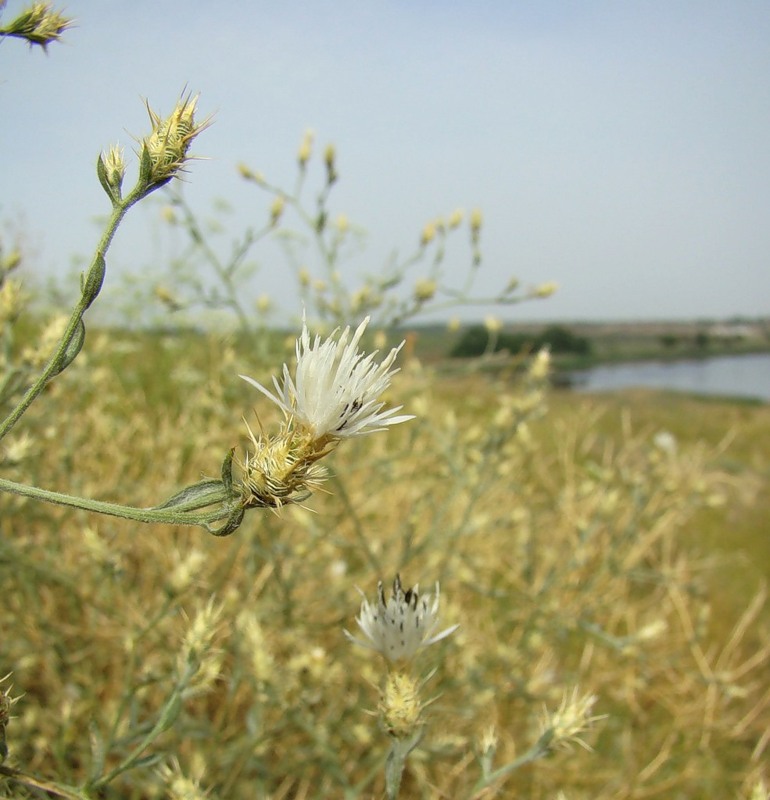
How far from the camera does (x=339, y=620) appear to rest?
1.72m

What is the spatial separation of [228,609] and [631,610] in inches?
81.2

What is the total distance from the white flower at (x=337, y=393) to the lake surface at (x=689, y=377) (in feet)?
44.8

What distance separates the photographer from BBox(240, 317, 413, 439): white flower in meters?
0.64

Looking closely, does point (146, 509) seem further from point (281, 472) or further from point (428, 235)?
point (428, 235)

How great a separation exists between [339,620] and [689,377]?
1934cm

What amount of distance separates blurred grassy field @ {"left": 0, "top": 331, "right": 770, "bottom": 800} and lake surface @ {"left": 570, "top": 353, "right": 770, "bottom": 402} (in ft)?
36.0

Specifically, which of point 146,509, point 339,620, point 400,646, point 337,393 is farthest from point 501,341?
point 146,509

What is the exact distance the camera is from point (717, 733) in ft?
9.83

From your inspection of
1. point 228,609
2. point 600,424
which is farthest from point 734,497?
point 228,609

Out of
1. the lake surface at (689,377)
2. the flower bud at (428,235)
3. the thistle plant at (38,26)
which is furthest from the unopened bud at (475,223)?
the lake surface at (689,377)

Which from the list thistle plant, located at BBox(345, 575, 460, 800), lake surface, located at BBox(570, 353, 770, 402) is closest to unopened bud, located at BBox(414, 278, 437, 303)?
thistle plant, located at BBox(345, 575, 460, 800)

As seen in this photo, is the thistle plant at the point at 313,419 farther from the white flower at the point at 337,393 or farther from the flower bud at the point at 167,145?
the flower bud at the point at 167,145

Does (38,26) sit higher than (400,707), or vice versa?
(38,26)

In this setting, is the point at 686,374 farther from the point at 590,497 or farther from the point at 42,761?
the point at 42,761
